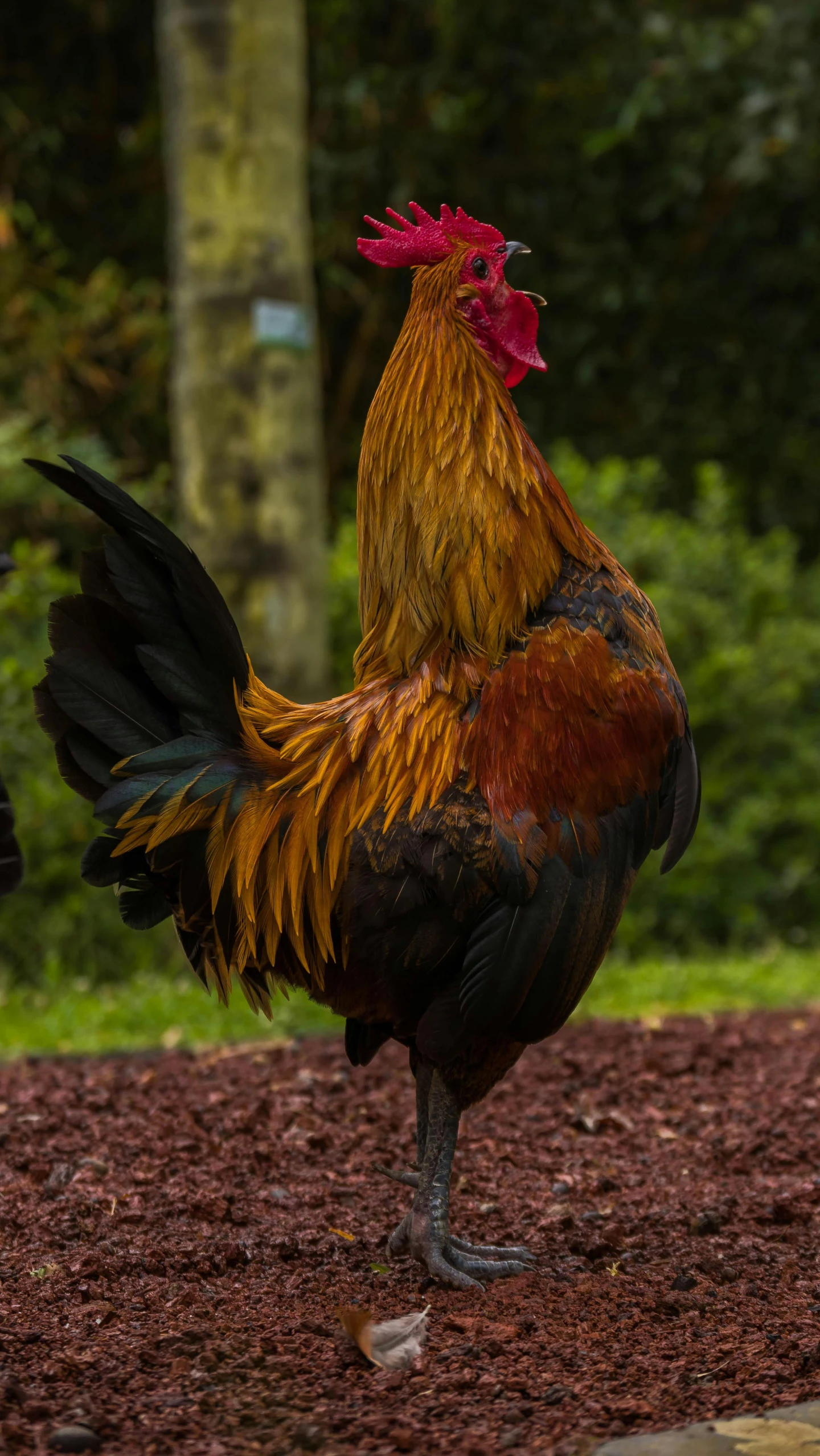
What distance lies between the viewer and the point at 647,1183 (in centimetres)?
369

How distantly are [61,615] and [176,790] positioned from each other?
0.41 meters

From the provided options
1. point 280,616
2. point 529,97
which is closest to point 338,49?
point 529,97

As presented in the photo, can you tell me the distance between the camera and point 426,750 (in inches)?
112

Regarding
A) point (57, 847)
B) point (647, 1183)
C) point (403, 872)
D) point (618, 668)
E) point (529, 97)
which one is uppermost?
point (529, 97)

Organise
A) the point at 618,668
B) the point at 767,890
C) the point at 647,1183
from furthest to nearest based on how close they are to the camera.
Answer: the point at 767,890, the point at 647,1183, the point at 618,668

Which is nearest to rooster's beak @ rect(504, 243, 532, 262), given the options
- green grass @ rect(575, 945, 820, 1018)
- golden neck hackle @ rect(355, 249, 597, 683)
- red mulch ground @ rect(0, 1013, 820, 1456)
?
golden neck hackle @ rect(355, 249, 597, 683)

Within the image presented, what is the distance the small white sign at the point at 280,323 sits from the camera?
242 inches

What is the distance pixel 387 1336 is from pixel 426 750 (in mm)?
1077

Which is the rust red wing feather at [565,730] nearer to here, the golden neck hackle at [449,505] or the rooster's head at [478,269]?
the golden neck hackle at [449,505]

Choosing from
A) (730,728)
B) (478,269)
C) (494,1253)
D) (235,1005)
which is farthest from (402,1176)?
(730,728)

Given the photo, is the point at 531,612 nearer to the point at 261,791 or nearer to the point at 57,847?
the point at 261,791

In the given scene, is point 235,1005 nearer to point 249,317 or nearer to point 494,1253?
point 249,317

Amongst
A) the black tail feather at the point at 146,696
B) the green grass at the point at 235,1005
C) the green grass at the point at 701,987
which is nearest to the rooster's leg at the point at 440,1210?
the black tail feather at the point at 146,696

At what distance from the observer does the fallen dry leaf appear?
244 cm
